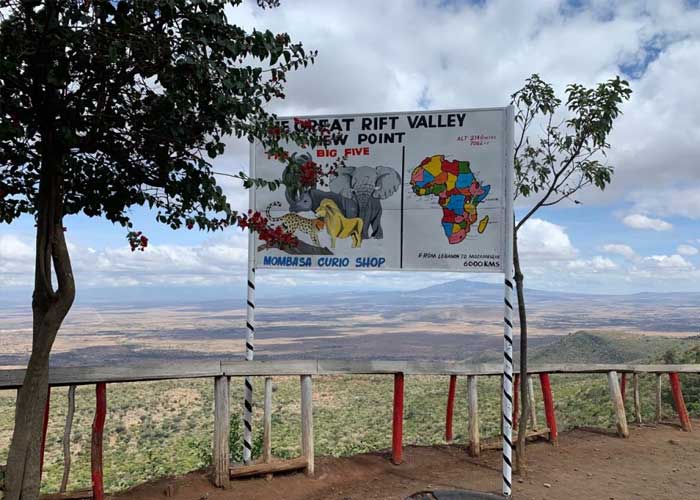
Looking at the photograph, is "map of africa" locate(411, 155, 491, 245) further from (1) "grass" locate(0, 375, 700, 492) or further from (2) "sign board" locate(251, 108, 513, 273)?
(1) "grass" locate(0, 375, 700, 492)

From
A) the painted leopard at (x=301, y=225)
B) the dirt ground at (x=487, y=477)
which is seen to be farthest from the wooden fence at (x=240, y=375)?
the painted leopard at (x=301, y=225)

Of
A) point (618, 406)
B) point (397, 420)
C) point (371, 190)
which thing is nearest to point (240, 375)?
point (397, 420)

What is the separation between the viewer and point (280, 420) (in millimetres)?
13195

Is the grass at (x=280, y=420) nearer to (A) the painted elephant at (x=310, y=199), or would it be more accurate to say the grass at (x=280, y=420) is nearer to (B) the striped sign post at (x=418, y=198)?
(B) the striped sign post at (x=418, y=198)

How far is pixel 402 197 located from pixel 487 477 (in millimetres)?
3381

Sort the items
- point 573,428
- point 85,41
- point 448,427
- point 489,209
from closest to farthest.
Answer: point 85,41 → point 489,209 → point 448,427 → point 573,428

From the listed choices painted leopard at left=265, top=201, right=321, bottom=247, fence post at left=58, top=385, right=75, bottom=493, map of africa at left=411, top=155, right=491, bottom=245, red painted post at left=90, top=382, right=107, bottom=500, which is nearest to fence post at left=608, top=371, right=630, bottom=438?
map of africa at left=411, top=155, right=491, bottom=245

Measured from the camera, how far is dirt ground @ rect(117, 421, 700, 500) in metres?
6.26

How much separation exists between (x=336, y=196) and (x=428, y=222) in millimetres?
1114

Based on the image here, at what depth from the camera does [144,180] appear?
15.1 feet

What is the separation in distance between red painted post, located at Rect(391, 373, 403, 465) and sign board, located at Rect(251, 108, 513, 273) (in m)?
1.44

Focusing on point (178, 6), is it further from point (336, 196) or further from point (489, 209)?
point (489, 209)

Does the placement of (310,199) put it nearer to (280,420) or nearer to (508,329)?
(508,329)

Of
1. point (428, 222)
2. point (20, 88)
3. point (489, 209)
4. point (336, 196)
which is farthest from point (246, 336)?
point (20, 88)
